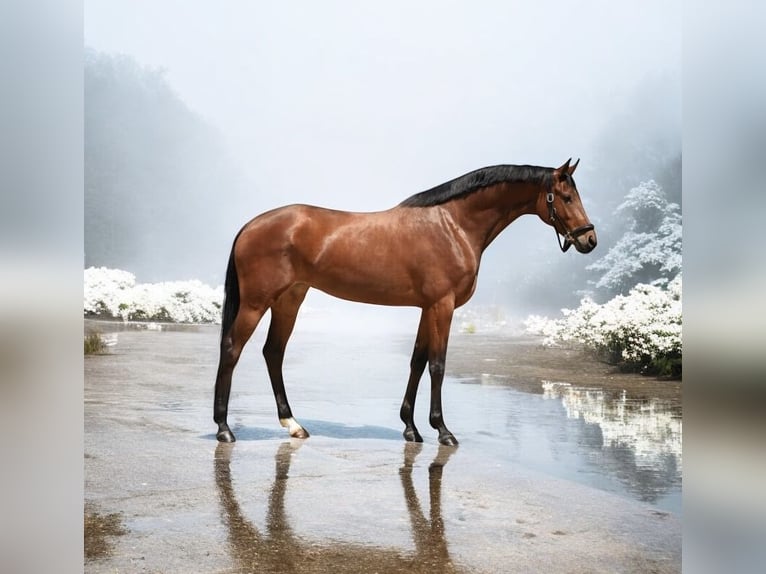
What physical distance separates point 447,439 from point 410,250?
98cm

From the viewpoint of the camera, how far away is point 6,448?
1.11 meters

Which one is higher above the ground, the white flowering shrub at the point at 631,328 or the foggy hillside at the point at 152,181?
the foggy hillside at the point at 152,181

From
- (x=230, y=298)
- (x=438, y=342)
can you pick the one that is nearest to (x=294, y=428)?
(x=230, y=298)

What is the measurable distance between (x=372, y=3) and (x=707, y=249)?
3617mm

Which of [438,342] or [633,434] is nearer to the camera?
[438,342]

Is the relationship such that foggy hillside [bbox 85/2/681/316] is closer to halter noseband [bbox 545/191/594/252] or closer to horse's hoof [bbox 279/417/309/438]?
halter noseband [bbox 545/191/594/252]

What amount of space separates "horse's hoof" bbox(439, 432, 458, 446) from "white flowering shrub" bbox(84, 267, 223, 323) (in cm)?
148

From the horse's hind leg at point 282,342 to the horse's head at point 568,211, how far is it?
1355mm

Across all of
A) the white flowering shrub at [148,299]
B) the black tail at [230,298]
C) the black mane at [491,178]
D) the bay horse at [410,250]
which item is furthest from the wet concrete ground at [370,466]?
the black mane at [491,178]

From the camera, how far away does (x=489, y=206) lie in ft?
12.4

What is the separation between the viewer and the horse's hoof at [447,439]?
3752 millimetres

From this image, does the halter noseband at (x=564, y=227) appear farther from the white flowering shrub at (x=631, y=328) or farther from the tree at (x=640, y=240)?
the white flowering shrub at (x=631, y=328)

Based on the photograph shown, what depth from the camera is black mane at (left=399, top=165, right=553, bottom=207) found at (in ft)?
12.3

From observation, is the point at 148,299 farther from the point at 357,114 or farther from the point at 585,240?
the point at 585,240
